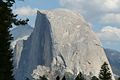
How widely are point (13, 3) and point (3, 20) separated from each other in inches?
87.1

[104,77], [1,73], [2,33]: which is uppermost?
[104,77]

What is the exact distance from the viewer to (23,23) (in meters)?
37.0

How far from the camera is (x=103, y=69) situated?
54.4 metres

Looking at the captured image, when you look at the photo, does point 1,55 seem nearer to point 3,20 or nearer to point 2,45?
point 2,45

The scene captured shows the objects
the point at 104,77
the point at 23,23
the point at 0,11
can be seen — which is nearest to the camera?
the point at 0,11

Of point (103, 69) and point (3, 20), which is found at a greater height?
point (103, 69)

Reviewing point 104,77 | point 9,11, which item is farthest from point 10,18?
point 104,77

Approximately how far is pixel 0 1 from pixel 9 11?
203 centimetres

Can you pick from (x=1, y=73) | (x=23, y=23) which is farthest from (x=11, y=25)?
(x=1, y=73)

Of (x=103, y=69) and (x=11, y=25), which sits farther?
(x=103, y=69)

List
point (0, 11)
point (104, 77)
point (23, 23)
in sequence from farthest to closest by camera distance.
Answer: point (104, 77), point (23, 23), point (0, 11)

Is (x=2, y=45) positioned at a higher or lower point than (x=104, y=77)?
lower

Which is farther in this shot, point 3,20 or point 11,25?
point 11,25

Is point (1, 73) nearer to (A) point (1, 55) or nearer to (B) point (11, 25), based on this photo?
(A) point (1, 55)
